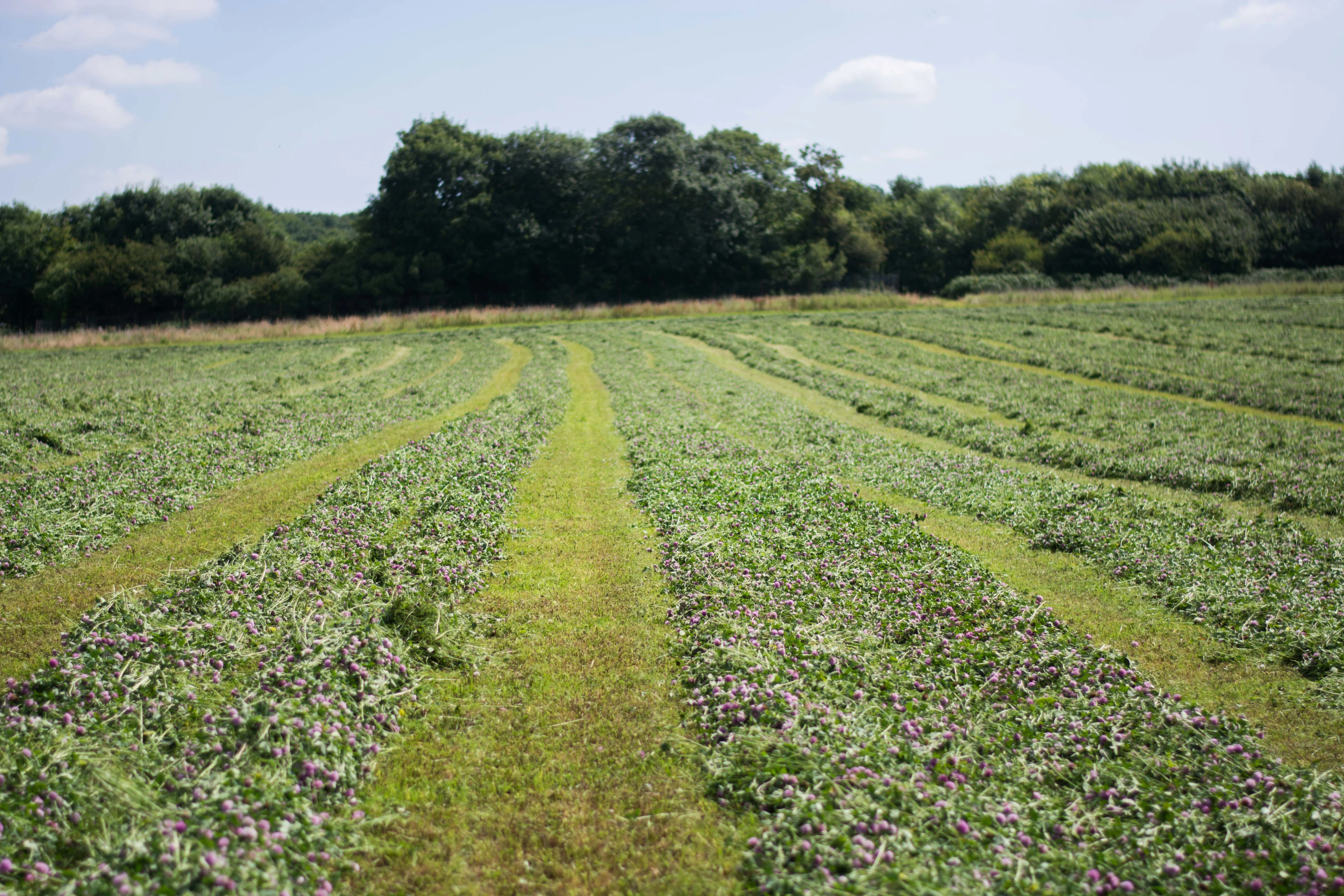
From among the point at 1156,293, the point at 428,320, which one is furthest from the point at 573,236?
the point at 1156,293

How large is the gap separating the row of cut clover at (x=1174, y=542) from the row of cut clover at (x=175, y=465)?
36.7 ft

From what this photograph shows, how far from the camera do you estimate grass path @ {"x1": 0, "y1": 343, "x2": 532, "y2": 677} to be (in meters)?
8.15

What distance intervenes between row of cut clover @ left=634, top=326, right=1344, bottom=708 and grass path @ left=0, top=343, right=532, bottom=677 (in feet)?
31.8

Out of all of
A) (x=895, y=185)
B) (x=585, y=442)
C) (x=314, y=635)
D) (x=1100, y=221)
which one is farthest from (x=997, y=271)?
(x=314, y=635)

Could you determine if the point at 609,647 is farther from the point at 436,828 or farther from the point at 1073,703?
the point at 1073,703

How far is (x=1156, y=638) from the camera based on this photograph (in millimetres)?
8336

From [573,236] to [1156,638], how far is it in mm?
71208

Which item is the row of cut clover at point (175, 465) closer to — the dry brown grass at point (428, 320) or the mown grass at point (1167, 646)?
the mown grass at point (1167, 646)

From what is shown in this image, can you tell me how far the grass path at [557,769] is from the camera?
498 cm

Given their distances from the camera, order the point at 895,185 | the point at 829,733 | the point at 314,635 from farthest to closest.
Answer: the point at 895,185, the point at 314,635, the point at 829,733

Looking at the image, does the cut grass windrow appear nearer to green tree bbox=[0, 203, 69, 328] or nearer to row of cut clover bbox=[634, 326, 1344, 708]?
row of cut clover bbox=[634, 326, 1344, 708]

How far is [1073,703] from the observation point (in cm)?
646

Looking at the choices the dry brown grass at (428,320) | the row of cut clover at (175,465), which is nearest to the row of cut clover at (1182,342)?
the dry brown grass at (428,320)

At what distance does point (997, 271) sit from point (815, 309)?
29706 mm
